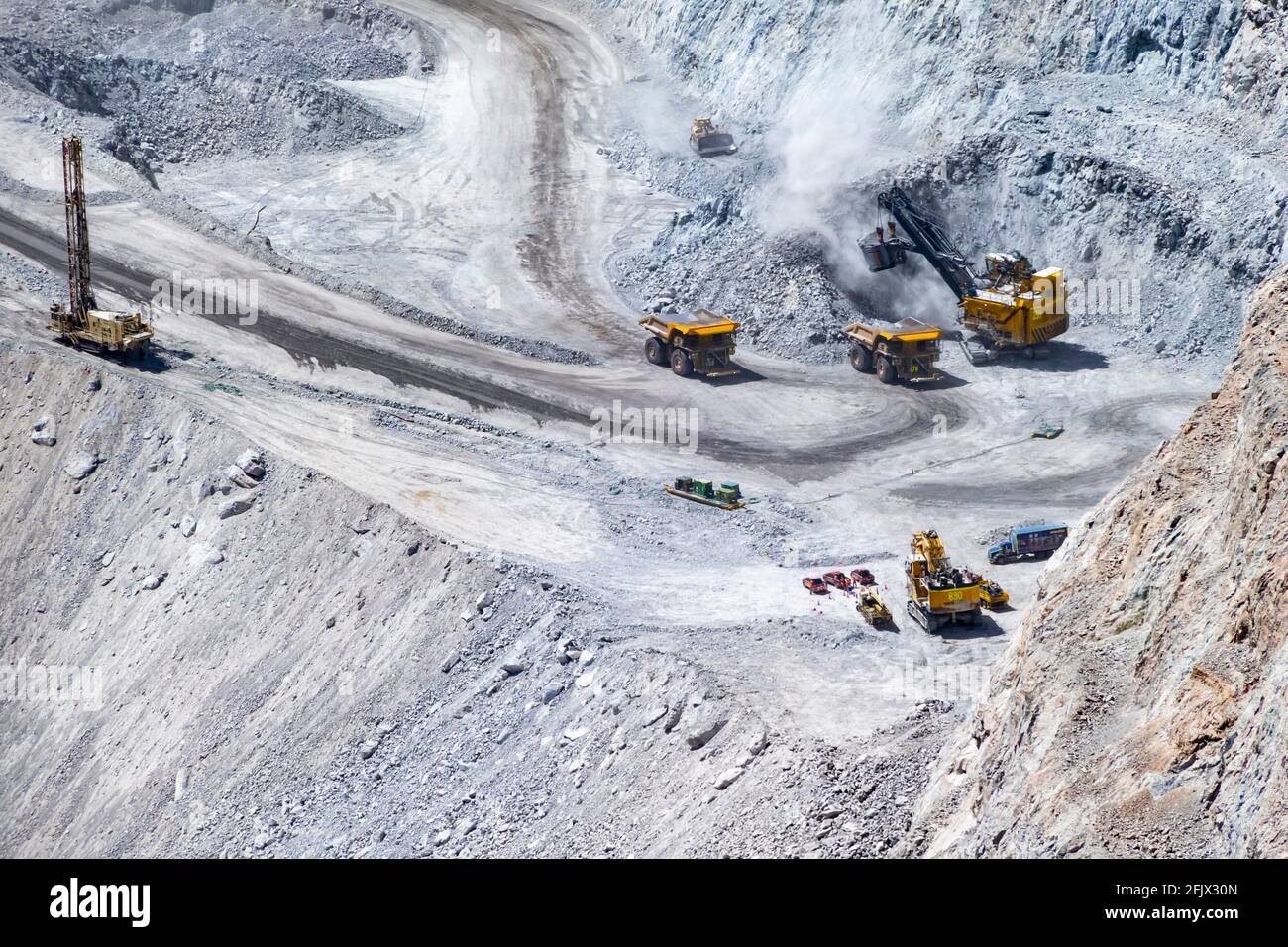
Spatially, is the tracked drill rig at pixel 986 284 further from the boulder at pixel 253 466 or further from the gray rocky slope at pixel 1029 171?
the boulder at pixel 253 466

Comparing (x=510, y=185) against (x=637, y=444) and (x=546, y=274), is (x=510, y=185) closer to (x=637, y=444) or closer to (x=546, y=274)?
(x=546, y=274)

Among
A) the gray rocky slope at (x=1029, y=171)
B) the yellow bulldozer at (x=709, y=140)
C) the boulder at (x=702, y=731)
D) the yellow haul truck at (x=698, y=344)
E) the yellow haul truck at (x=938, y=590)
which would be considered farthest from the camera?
the yellow bulldozer at (x=709, y=140)

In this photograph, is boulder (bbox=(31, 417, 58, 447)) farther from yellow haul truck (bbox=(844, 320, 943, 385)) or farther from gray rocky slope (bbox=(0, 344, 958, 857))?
yellow haul truck (bbox=(844, 320, 943, 385))

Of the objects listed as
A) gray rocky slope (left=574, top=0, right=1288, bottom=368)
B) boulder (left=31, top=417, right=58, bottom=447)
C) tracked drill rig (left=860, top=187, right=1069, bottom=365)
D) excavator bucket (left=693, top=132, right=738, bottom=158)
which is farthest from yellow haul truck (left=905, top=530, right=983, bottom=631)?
excavator bucket (left=693, top=132, right=738, bottom=158)

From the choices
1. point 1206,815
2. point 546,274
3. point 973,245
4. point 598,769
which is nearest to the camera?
point 1206,815

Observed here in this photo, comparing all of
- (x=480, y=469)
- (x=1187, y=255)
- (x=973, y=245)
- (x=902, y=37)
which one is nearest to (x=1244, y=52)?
(x=1187, y=255)

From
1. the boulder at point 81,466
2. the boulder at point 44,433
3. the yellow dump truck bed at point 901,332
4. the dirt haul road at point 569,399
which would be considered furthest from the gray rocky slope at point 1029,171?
the boulder at point 44,433

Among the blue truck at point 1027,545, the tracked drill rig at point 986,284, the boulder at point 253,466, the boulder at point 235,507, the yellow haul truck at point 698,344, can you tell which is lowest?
the boulder at point 235,507
